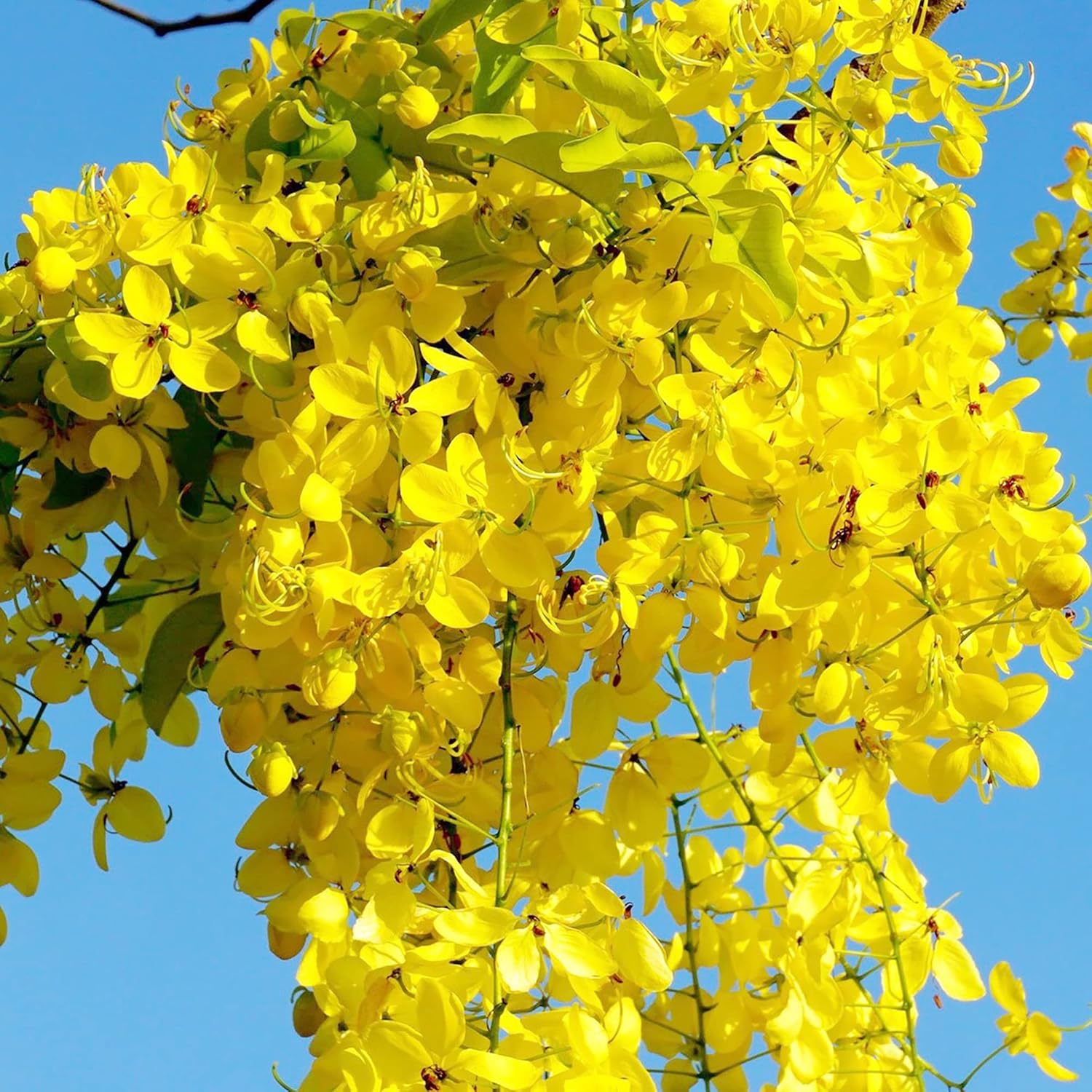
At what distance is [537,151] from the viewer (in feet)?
2.30

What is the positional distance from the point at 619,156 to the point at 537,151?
47mm

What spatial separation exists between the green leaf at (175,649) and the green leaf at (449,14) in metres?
0.35

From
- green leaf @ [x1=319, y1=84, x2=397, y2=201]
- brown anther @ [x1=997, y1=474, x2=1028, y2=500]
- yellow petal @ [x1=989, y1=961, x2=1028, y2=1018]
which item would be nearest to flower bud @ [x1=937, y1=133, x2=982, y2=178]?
brown anther @ [x1=997, y1=474, x2=1028, y2=500]

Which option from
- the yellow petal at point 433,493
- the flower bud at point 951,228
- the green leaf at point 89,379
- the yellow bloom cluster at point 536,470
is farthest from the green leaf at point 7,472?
the flower bud at point 951,228

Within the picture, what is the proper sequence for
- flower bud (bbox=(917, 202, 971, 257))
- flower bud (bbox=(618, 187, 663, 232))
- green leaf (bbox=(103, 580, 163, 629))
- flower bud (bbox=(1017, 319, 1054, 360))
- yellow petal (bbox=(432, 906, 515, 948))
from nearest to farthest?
yellow petal (bbox=(432, 906, 515, 948)) → flower bud (bbox=(618, 187, 663, 232)) → flower bud (bbox=(917, 202, 971, 257)) → green leaf (bbox=(103, 580, 163, 629)) → flower bud (bbox=(1017, 319, 1054, 360))

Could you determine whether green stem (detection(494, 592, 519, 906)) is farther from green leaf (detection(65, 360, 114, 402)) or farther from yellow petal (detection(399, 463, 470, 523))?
green leaf (detection(65, 360, 114, 402))

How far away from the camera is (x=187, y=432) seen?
87 centimetres

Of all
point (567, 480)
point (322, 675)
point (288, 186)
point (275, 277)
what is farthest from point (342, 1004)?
point (288, 186)

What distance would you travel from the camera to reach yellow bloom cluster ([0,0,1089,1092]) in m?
0.69

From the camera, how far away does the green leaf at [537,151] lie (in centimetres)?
69

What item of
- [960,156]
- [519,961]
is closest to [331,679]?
[519,961]

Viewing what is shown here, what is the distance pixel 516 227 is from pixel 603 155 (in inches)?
3.6

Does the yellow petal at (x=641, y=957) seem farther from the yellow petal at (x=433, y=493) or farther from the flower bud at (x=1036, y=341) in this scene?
the flower bud at (x=1036, y=341)

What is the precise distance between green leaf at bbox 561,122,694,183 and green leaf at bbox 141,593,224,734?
343mm
